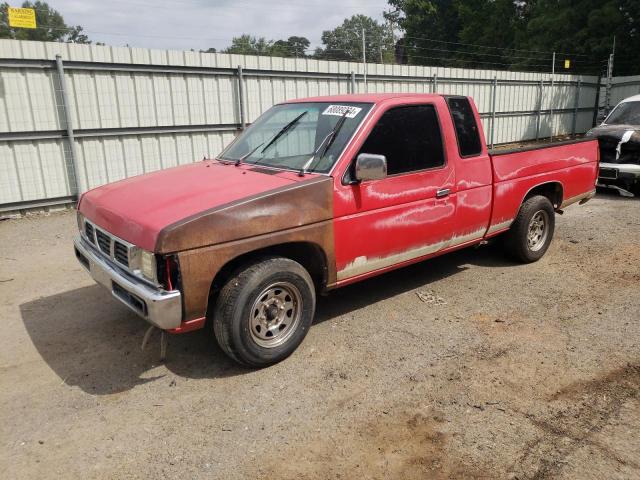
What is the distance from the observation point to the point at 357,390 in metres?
3.53

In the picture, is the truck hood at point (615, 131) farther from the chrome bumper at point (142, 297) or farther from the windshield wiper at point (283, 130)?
the chrome bumper at point (142, 297)

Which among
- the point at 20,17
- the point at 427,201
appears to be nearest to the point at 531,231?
the point at 427,201

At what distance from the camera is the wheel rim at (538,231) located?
609 centimetres

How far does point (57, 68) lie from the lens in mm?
8586

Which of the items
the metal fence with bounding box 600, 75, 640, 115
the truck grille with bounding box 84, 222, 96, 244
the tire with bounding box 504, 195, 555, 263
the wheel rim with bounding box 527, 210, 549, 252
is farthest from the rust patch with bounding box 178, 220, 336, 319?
the metal fence with bounding box 600, 75, 640, 115

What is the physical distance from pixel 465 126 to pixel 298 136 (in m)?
1.76

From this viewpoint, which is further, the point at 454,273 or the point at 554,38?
the point at 554,38

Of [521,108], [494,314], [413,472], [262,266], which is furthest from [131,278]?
[521,108]

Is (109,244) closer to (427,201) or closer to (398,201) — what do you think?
(398,201)

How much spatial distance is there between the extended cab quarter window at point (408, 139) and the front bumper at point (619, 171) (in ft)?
22.3

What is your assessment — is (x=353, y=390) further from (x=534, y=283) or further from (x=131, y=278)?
(x=534, y=283)

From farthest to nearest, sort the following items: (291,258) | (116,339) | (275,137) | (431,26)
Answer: (431,26) < (275,137) < (116,339) < (291,258)

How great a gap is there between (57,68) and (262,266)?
714 cm

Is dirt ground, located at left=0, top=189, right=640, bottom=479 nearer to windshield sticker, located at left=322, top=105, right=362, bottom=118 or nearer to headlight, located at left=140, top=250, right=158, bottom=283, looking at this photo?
headlight, located at left=140, top=250, right=158, bottom=283
